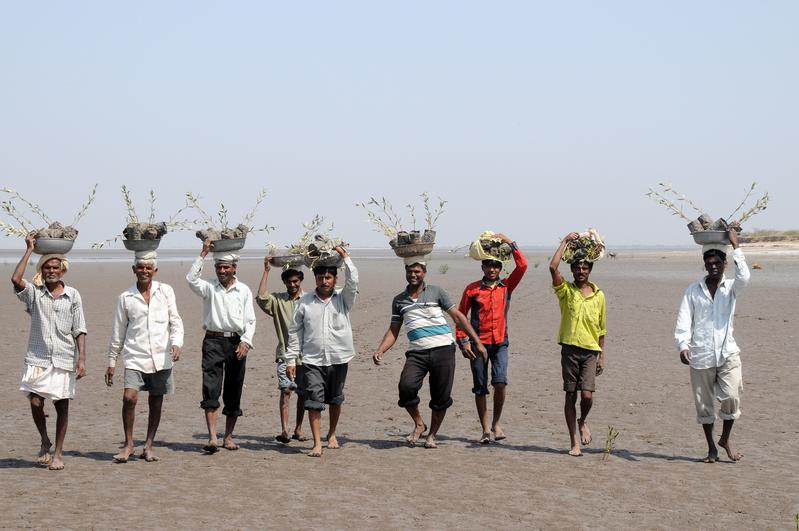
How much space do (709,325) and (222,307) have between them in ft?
14.2

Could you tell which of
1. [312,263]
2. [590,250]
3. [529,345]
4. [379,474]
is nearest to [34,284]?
[312,263]

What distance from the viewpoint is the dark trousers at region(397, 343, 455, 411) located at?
9234 millimetres

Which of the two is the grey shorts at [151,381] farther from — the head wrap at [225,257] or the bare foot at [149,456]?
the head wrap at [225,257]

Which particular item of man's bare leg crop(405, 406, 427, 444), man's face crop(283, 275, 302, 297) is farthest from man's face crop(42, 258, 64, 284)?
man's bare leg crop(405, 406, 427, 444)

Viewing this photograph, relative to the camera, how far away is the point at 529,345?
671 inches

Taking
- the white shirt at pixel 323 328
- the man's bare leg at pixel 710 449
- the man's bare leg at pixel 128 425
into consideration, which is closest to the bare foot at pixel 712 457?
the man's bare leg at pixel 710 449

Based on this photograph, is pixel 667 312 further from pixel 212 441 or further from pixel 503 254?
pixel 212 441

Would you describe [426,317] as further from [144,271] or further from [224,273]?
[144,271]

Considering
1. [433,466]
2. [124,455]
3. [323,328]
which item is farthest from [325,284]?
[124,455]

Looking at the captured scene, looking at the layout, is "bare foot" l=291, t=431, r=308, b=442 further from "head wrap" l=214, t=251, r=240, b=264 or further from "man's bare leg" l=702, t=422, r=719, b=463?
"man's bare leg" l=702, t=422, r=719, b=463

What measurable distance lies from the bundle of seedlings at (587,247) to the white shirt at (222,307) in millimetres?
2967

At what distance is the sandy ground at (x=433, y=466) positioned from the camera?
6895 mm

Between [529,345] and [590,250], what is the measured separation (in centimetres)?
818

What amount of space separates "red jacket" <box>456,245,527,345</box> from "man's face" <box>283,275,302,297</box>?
1.60 m
